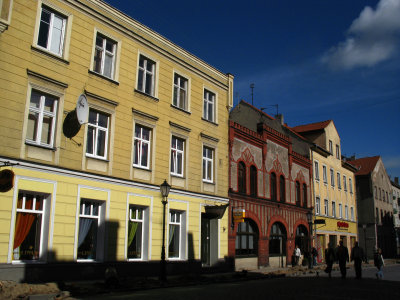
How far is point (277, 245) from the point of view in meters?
30.8

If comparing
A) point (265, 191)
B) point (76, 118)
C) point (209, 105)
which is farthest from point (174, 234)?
point (265, 191)

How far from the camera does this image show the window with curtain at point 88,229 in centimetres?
1658

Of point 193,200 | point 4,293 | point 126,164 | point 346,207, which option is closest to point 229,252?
point 193,200

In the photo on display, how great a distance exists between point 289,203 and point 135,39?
19.1 m

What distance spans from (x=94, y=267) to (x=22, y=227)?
137 inches

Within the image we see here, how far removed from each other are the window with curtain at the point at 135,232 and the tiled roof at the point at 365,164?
45.6 metres

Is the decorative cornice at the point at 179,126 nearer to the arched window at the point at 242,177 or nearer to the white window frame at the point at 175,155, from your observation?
the white window frame at the point at 175,155

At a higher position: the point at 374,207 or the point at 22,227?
the point at 374,207

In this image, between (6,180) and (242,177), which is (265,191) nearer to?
(242,177)

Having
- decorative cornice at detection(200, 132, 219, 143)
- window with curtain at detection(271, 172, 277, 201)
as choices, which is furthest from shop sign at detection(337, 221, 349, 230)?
decorative cornice at detection(200, 132, 219, 143)

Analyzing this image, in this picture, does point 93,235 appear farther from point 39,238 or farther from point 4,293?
point 4,293

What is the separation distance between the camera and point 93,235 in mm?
17109

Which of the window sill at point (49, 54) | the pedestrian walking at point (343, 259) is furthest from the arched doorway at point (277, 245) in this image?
the window sill at point (49, 54)

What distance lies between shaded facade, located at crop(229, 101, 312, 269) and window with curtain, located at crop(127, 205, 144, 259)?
7255 mm
